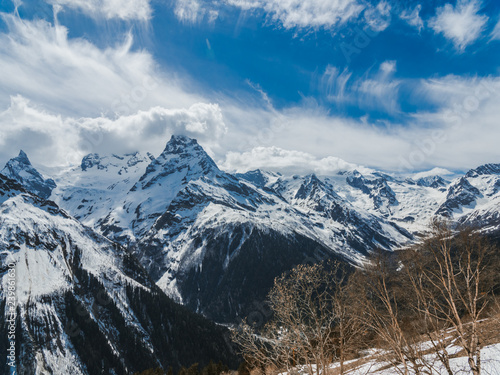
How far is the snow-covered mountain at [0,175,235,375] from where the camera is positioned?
4134 inches

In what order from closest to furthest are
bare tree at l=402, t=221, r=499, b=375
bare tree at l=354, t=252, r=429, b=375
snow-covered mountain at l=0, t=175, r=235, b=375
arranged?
bare tree at l=402, t=221, r=499, b=375
bare tree at l=354, t=252, r=429, b=375
snow-covered mountain at l=0, t=175, r=235, b=375

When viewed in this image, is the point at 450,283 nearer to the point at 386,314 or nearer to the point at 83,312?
the point at 386,314

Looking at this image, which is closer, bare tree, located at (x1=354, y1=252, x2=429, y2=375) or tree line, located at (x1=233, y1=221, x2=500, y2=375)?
tree line, located at (x1=233, y1=221, x2=500, y2=375)

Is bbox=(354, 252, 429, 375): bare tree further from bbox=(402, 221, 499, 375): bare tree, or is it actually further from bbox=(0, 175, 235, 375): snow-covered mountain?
bbox=(0, 175, 235, 375): snow-covered mountain

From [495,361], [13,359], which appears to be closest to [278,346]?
[495,361]

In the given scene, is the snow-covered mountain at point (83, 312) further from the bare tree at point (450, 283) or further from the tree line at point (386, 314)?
the bare tree at point (450, 283)

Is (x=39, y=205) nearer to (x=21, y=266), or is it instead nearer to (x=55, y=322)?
(x=21, y=266)

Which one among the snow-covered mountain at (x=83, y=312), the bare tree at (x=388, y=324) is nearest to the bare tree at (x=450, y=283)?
the bare tree at (x=388, y=324)

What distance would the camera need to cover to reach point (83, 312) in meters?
123

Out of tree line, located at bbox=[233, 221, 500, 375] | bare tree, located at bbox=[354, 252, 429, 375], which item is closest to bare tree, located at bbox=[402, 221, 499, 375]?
tree line, located at bbox=[233, 221, 500, 375]

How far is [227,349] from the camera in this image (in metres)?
128

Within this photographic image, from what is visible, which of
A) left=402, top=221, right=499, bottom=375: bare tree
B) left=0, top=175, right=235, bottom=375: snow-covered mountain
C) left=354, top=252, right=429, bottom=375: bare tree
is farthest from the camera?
left=0, top=175, right=235, bottom=375: snow-covered mountain

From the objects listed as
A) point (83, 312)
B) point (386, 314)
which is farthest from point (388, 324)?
point (83, 312)

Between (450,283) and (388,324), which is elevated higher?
(450,283)
